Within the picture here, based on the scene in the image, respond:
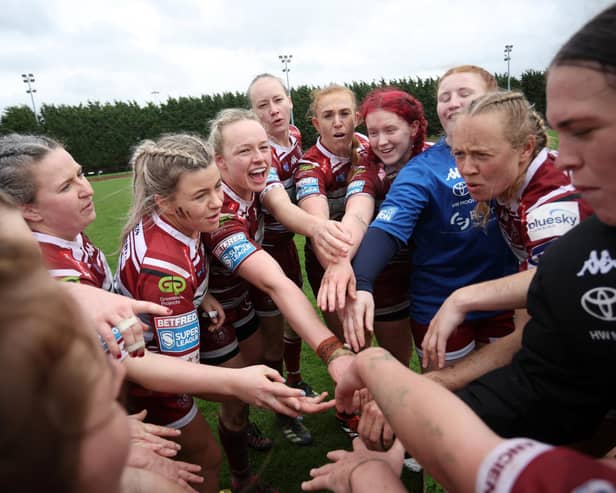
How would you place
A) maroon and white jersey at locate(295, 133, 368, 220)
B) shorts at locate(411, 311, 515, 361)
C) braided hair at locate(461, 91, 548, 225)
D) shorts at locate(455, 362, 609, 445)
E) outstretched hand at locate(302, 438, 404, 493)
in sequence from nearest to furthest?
shorts at locate(455, 362, 609, 445) → outstretched hand at locate(302, 438, 404, 493) → braided hair at locate(461, 91, 548, 225) → shorts at locate(411, 311, 515, 361) → maroon and white jersey at locate(295, 133, 368, 220)

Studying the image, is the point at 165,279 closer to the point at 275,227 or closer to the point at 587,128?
the point at 275,227

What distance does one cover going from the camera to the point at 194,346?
222 cm

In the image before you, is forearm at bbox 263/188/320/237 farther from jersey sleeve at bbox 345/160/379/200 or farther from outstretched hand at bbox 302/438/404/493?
outstretched hand at bbox 302/438/404/493

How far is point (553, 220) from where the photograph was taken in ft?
6.38

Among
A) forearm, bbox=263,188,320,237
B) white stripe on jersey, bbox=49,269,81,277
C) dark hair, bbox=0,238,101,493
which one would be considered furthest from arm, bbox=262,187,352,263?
dark hair, bbox=0,238,101,493

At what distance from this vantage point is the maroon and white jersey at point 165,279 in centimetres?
217

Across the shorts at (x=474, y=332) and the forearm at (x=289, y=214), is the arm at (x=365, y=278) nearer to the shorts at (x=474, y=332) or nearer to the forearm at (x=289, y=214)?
the forearm at (x=289, y=214)

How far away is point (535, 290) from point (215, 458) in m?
1.95

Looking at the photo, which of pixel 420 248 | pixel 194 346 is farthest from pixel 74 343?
pixel 420 248

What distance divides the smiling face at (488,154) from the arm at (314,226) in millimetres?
795

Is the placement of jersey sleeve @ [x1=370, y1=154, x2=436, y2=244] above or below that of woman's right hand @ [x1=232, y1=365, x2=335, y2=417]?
above

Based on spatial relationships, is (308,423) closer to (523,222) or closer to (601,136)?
(523,222)

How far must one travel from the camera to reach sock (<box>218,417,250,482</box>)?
9.56 feet

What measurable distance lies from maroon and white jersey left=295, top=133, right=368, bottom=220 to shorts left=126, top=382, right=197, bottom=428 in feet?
6.42
